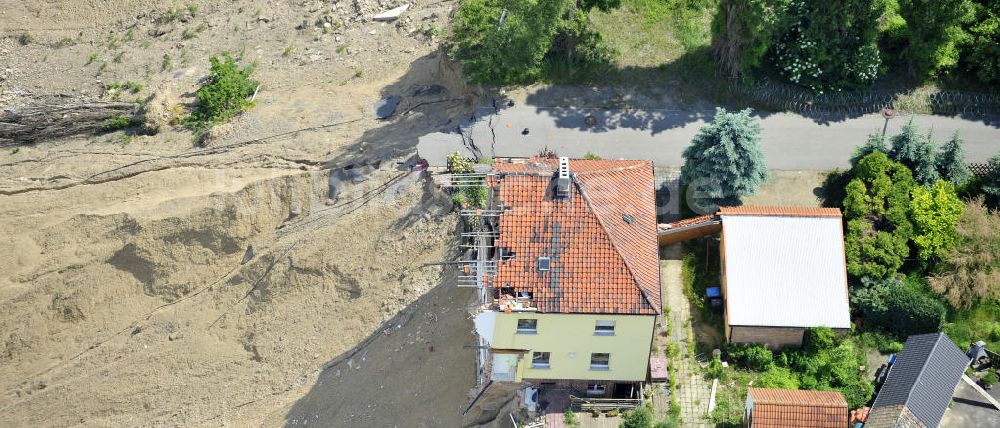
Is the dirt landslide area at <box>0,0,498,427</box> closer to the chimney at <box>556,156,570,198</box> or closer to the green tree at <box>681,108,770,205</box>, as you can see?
the chimney at <box>556,156,570,198</box>

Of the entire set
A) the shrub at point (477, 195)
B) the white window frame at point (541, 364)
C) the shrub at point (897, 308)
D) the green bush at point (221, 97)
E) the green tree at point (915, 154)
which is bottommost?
the white window frame at point (541, 364)

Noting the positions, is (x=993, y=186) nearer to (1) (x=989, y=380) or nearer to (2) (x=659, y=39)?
(1) (x=989, y=380)

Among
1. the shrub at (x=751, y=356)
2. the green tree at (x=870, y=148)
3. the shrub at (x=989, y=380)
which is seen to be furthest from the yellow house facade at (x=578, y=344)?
the green tree at (x=870, y=148)

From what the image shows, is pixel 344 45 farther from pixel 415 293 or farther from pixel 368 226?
pixel 415 293

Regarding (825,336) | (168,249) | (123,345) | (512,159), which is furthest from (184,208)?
(825,336)

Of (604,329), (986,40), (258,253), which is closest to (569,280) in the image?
(604,329)

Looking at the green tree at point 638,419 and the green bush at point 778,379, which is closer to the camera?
the green tree at point 638,419

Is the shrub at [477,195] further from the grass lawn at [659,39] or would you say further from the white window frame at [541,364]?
the grass lawn at [659,39]

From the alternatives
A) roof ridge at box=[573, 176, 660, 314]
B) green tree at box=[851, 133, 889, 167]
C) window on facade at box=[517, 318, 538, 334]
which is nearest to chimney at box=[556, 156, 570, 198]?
roof ridge at box=[573, 176, 660, 314]
